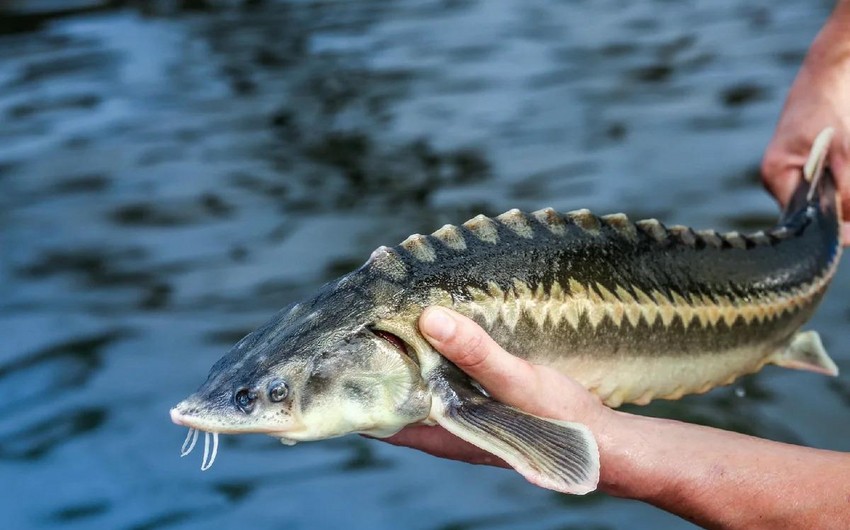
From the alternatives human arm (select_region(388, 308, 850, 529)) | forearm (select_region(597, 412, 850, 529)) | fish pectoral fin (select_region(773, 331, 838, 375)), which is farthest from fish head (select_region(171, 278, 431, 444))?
fish pectoral fin (select_region(773, 331, 838, 375))

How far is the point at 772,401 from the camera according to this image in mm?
3760

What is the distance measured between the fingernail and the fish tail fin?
1.20m

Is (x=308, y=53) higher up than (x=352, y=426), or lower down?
lower down

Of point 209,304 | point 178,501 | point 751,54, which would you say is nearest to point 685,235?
point 178,501

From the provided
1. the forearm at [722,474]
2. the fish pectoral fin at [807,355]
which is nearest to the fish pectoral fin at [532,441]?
the forearm at [722,474]

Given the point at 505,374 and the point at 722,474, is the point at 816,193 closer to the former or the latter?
the point at 722,474

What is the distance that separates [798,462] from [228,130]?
4.82 m

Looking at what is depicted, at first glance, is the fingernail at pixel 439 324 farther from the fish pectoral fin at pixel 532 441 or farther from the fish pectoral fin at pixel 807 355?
the fish pectoral fin at pixel 807 355

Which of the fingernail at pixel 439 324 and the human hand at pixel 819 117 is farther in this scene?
the human hand at pixel 819 117

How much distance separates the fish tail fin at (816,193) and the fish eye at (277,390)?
1.45m

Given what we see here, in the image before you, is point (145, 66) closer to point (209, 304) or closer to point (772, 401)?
point (209, 304)

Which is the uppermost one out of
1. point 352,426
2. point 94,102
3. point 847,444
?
point 352,426

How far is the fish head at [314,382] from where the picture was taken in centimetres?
186

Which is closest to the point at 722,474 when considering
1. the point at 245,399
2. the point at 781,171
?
the point at 245,399
